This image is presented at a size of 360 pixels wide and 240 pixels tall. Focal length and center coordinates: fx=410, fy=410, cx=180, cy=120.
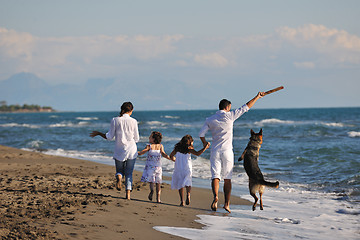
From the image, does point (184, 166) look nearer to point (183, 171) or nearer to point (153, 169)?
point (183, 171)

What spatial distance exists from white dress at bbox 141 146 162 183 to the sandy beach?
0.42 m

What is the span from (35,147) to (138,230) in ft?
59.3

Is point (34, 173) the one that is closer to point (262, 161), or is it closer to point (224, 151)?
point (224, 151)

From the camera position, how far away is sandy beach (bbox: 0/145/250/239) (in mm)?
5020

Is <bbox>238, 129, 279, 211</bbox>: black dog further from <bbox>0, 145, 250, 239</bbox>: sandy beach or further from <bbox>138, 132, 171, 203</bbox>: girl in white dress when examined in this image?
<bbox>138, 132, 171, 203</bbox>: girl in white dress

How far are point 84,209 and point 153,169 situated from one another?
65.7 inches

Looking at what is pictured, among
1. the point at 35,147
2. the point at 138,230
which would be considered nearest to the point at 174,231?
the point at 138,230

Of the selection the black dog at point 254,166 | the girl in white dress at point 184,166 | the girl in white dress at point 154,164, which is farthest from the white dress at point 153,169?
the black dog at point 254,166

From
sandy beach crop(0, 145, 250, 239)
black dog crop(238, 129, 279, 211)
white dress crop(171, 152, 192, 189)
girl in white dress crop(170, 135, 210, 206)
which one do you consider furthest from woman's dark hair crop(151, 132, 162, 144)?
black dog crop(238, 129, 279, 211)

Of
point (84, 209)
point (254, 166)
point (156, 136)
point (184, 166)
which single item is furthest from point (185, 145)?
point (84, 209)

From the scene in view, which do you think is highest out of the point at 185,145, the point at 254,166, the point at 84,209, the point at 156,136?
the point at 156,136

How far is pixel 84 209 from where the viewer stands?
A: 614 centimetres

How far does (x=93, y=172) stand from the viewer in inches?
443

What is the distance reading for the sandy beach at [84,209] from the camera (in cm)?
502
